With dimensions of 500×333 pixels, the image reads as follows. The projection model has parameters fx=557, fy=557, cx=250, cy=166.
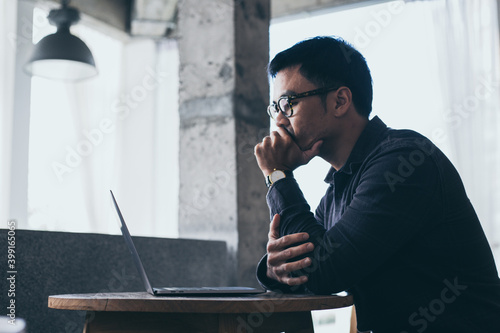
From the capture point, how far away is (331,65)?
1.74 meters

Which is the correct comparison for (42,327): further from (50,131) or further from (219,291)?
(50,131)

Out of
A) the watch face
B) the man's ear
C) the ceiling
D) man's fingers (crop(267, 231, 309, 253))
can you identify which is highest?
the ceiling

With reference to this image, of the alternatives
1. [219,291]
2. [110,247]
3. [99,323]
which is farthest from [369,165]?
[110,247]

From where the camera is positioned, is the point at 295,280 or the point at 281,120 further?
the point at 281,120

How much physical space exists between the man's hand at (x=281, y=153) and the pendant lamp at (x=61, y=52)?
2.16 meters

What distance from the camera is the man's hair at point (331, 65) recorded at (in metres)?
1.72

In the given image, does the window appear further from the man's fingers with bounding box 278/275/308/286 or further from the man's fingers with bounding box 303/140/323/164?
the man's fingers with bounding box 278/275/308/286

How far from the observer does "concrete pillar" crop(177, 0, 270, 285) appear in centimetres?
255

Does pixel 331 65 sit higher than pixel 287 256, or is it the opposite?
pixel 331 65

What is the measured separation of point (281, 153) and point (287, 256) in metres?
0.38

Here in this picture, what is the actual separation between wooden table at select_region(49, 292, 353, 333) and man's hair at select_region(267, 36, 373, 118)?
0.68m

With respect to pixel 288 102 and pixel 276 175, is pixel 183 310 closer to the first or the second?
pixel 276 175

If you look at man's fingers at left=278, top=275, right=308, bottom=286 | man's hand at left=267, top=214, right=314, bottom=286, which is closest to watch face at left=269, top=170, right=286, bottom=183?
man's hand at left=267, top=214, right=314, bottom=286

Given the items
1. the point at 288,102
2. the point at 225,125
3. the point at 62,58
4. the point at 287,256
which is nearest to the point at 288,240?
the point at 287,256
